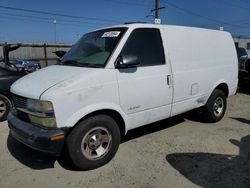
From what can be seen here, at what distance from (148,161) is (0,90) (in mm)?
3997

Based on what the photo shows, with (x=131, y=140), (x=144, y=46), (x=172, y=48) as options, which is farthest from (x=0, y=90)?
(x=172, y=48)

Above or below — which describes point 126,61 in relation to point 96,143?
above

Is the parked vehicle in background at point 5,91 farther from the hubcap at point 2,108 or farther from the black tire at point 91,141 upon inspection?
the black tire at point 91,141

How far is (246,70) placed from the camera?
905cm

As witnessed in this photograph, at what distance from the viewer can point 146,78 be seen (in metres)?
3.79

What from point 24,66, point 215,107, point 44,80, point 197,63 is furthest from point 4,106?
point 215,107

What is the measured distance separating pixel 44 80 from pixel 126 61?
122 centimetres

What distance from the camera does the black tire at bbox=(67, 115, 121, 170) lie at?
3168 millimetres

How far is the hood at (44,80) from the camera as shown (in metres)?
3.15

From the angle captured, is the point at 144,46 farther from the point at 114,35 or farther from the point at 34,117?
the point at 34,117

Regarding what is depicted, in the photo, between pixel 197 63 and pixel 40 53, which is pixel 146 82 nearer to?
pixel 197 63

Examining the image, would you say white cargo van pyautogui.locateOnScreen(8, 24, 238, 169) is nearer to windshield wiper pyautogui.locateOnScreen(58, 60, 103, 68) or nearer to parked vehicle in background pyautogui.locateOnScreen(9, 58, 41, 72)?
windshield wiper pyautogui.locateOnScreen(58, 60, 103, 68)

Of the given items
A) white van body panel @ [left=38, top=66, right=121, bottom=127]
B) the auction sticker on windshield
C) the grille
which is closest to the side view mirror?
white van body panel @ [left=38, top=66, right=121, bottom=127]

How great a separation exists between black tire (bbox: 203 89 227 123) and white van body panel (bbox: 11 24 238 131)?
0.62 ft
